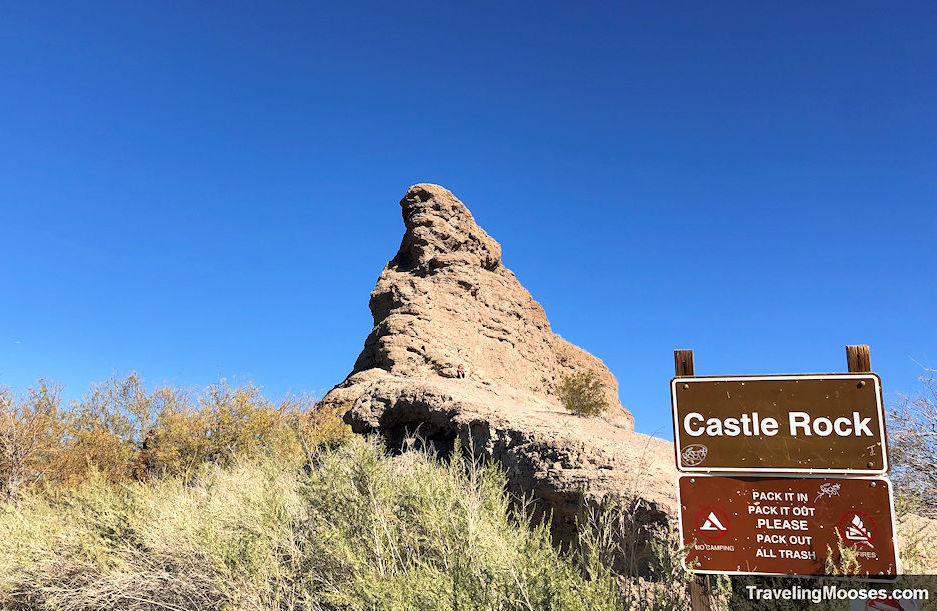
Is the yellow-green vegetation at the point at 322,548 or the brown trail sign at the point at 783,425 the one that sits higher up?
the brown trail sign at the point at 783,425

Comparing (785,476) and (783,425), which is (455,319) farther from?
(785,476)

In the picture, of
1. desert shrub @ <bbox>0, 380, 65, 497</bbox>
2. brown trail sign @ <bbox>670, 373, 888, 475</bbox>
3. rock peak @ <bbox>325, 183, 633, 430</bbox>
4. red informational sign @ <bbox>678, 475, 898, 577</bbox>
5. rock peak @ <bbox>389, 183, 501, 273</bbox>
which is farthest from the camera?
Answer: rock peak @ <bbox>389, 183, 501, 273</bbox>

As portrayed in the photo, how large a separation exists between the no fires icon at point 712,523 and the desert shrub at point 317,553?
28.3 inches

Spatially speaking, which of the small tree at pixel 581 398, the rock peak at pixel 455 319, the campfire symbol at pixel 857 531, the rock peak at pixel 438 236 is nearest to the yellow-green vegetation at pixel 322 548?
the campfire symbol at pixel 857 531

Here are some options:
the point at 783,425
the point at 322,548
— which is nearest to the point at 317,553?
the point at 322,548

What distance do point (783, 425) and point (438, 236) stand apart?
16.9 meters

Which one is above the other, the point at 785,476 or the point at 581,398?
the point at 581,398

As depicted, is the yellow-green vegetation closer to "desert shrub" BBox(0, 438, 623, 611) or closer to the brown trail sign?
"desert shrub" BBox(0, 438, 623, 611)

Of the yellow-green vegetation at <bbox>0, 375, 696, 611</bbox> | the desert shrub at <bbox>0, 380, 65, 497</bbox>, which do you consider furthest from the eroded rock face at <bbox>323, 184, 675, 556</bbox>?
the desert shrub at <bbox>0, 380, 65, 497</bbox>

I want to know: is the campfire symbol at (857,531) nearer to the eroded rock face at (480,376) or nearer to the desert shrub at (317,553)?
the desert shrub at (317,553)

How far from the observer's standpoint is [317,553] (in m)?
5.05

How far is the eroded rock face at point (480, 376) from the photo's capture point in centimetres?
661

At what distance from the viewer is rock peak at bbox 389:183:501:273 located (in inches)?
779

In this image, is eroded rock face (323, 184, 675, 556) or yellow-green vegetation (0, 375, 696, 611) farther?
eroded rock face (323, 184, 675, 556)
